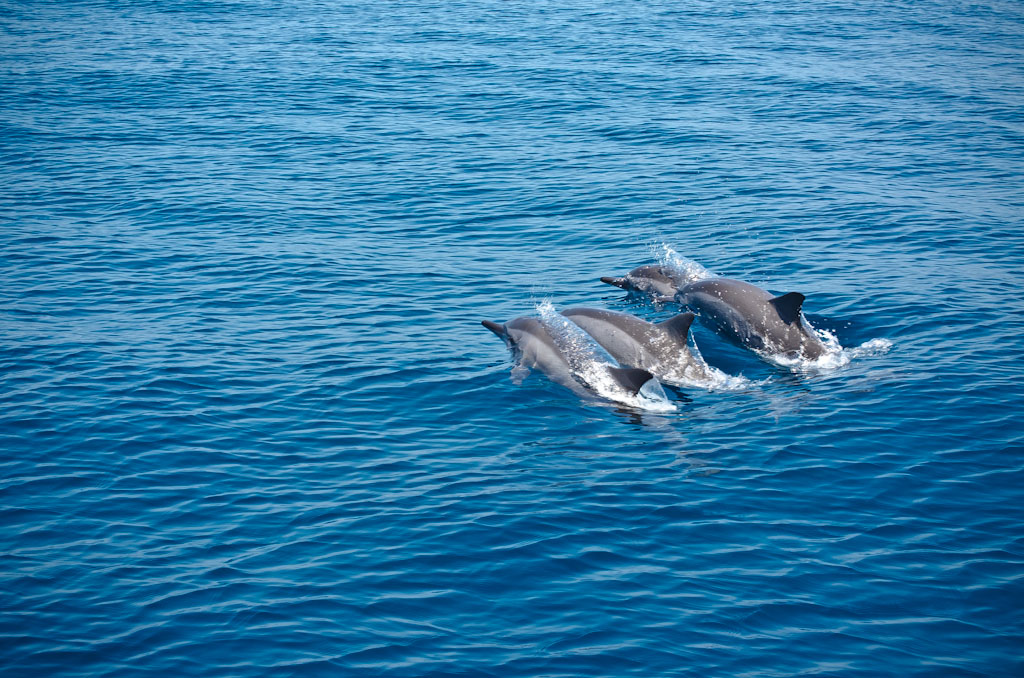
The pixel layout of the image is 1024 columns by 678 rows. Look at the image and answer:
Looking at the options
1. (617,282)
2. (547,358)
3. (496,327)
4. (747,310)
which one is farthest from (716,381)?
(617,282)

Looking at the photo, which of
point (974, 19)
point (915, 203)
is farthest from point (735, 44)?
point (915, 203)

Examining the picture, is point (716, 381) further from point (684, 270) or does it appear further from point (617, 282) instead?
point (617, 282)

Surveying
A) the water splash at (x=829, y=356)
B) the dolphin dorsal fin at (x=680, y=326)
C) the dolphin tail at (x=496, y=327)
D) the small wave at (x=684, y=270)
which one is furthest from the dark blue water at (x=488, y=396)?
the dolphin dorsal fin at (x=680, y=326)

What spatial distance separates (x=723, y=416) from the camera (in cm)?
1538

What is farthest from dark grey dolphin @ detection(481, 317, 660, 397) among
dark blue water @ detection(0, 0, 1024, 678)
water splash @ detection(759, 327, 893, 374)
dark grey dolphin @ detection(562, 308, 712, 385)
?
water splash @ detection(759, 327, 893, 374)

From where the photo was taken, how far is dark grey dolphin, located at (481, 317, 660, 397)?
15.6 m

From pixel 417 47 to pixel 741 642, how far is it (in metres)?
40.1

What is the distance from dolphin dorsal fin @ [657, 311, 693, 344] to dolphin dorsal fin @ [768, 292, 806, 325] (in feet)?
5.69

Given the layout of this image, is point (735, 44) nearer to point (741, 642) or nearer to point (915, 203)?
point (915, 203)

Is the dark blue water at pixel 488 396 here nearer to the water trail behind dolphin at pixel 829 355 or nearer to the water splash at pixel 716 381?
the water trail behind dolphin at pixel 829 355

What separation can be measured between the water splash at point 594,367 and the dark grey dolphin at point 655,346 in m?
0.38

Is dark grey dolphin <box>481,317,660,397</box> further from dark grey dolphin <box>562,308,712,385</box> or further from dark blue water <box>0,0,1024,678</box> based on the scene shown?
dark grey dolphin <box>562,308,712,385</box>

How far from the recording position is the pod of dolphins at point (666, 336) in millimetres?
16656

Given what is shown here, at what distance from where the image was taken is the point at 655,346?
1692 cm
